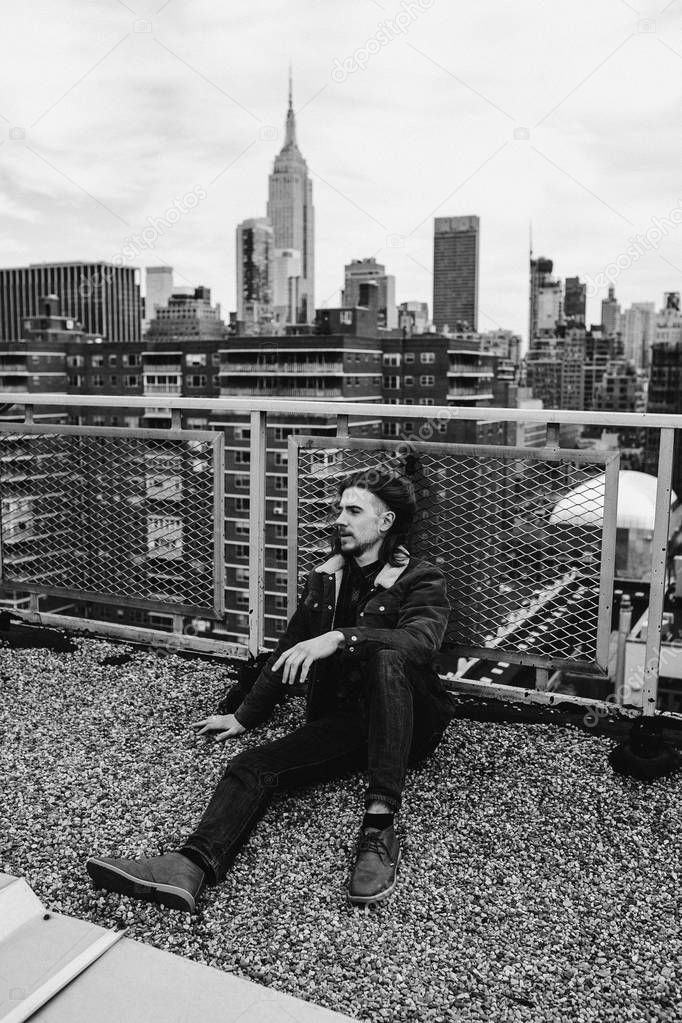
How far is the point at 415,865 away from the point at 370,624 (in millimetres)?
629

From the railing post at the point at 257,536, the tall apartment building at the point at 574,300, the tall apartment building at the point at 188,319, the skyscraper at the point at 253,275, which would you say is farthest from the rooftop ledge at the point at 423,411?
the tall apartment building at the point at 574,300

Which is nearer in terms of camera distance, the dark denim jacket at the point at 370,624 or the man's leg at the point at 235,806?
the man's leg at the point at 235,806

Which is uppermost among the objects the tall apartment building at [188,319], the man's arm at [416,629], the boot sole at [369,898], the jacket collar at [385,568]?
A: the tall apartment building at [188,319]

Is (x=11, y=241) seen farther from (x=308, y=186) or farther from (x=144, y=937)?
(x=144, y=937)

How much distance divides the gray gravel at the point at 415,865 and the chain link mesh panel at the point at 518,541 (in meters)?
0.27

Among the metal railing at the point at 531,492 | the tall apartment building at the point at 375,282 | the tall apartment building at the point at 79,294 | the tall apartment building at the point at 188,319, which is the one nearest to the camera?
the metal railing at the point at 531,492

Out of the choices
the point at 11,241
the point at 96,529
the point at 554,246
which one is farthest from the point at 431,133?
the point at 96,529

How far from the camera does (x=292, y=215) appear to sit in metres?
79.0

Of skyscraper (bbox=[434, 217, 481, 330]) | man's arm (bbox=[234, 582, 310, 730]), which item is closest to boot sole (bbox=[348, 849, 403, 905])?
man's arm (bbox=[234, 582, 310, 730])

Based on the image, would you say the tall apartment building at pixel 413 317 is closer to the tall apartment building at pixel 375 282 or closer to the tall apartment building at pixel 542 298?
the tall apartment building at pixel 375 282

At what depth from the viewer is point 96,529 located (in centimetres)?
340

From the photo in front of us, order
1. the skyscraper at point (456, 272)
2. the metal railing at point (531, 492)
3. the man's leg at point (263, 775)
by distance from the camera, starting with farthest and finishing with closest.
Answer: the skyscraper at point (456, 272) < the metal railing at point (531, 492) < the man's leg at point (263, 775)

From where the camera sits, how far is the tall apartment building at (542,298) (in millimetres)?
73312

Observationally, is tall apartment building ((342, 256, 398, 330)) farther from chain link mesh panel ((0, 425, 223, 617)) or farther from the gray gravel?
the gray gravel
